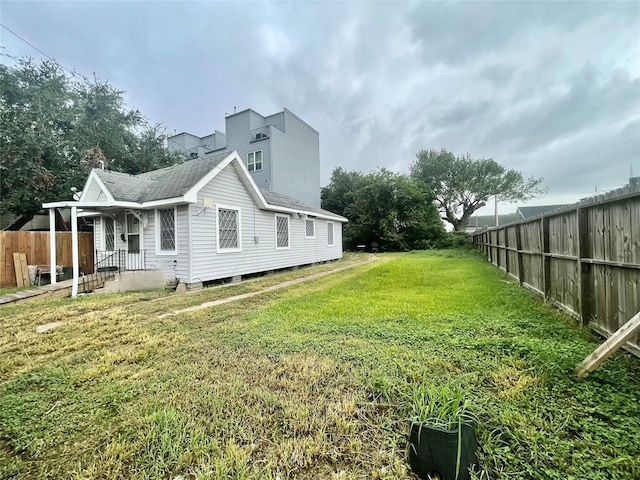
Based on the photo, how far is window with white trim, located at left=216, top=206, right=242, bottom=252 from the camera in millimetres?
8648

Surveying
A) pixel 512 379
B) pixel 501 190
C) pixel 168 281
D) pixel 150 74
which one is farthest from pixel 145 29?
pixel 501 190

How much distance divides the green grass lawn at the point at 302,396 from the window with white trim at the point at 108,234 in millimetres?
5433

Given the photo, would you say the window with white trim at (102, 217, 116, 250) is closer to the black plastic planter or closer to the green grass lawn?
the green grass lawn

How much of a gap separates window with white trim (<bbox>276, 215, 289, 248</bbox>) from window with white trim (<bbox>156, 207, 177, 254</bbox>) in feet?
13.8

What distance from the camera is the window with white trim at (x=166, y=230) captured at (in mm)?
8008

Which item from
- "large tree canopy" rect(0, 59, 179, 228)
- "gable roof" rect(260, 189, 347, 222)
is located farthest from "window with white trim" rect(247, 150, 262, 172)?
"gable roof" rect(260, 189, 347, 222)

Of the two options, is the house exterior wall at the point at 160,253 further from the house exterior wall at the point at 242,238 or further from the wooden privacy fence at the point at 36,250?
the wooden privacy fence at the point at 36,250

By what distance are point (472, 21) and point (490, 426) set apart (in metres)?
11.9

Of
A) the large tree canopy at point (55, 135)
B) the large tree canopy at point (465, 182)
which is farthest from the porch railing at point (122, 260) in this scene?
the large tree canopy at point (465, 182)

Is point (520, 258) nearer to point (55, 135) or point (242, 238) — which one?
point (242, 238)

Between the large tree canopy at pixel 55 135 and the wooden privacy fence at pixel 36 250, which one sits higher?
the large tree canopy at pixel 55 135

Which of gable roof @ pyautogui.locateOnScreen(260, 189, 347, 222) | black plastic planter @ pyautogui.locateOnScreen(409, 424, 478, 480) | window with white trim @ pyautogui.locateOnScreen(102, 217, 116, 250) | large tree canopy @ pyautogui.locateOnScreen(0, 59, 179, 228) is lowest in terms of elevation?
black plastic planter @ pyautogui.locateOnScreen(409, 424, 478, 480)

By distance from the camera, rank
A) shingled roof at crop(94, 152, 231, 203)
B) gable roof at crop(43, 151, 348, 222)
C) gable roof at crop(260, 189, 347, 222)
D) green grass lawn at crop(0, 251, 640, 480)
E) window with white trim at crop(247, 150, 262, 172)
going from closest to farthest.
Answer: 1. green grass lawn at crop(0, 251, 640, 480)
2. gable roof at crop(43, 151, 348, 222)
3. shingled roof at crop(94, 152, 231, 203)
4. gable roof at crop(260, 189, 347, 222)
5. window with white trim at crop(247, 150, 262, 172)

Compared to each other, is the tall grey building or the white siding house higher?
the tall grey building
